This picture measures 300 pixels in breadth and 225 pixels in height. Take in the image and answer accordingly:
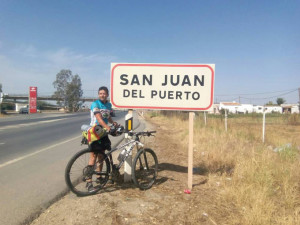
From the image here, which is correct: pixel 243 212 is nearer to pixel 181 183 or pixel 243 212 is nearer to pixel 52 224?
pixel 181 183

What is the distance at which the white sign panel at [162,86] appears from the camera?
4.38m

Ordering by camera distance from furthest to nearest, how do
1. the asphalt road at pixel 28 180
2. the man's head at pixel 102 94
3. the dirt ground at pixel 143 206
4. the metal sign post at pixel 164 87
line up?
1. the metal sign post at pixel 164 87
2. the man's head at pixel 102 94
3. the asphalt road at pixel 28 180
4. the dirt ground at pixel 143 206

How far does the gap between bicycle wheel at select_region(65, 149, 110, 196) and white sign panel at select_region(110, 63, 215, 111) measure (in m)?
1.11

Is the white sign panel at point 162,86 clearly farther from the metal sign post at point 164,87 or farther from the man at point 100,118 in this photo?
the man at point 100,118

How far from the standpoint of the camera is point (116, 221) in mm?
3039

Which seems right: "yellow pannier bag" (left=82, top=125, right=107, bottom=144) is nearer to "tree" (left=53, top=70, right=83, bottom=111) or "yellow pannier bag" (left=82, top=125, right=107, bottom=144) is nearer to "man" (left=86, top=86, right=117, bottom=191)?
"man" (left=86, top=86, right=117, bottom=191)

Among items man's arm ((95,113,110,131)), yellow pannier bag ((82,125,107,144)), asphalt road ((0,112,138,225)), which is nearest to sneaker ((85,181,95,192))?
asphalt road ((0,112,138,225))

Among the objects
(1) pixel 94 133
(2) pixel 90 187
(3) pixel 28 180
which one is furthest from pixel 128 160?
(3) pixel 28 180

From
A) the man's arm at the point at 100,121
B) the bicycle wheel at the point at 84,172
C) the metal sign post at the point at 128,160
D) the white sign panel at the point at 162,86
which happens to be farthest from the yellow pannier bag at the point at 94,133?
the white sign panel at the point at 162,86

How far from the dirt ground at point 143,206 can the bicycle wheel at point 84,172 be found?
5.9 inches

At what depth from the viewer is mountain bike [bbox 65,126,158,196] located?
3.86m

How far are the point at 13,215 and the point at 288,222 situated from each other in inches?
140

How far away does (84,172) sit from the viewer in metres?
3.97

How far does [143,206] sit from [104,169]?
114 centimetres
